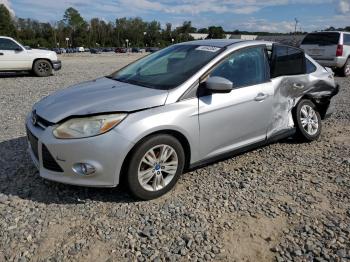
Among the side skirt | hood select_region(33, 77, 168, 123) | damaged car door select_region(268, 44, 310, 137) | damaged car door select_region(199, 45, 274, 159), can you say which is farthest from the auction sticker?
the side skirt

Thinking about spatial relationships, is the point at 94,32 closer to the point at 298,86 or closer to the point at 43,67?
the point at 43,67

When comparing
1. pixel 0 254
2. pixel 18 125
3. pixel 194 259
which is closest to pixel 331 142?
pixel 194 259

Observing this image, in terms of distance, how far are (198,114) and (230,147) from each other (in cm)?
68

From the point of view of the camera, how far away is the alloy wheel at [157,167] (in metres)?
3.48

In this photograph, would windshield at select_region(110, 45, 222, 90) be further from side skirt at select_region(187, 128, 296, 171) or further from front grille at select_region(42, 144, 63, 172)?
front grille at select_region(42, 144, 63, 172)

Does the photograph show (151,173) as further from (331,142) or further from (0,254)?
(331,142)

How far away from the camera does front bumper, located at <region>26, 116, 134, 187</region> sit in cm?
324

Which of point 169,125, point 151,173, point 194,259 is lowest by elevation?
point 194,259

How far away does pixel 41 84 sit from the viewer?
37.5 ft

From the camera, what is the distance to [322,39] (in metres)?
13.2

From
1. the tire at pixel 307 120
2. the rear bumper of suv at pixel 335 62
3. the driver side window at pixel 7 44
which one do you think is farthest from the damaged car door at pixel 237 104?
the driver side window at pixel 7 44

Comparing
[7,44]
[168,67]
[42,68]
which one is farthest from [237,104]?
[7,44]

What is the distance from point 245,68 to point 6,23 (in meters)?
96.1

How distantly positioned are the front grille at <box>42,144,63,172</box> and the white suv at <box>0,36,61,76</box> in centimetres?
1079
